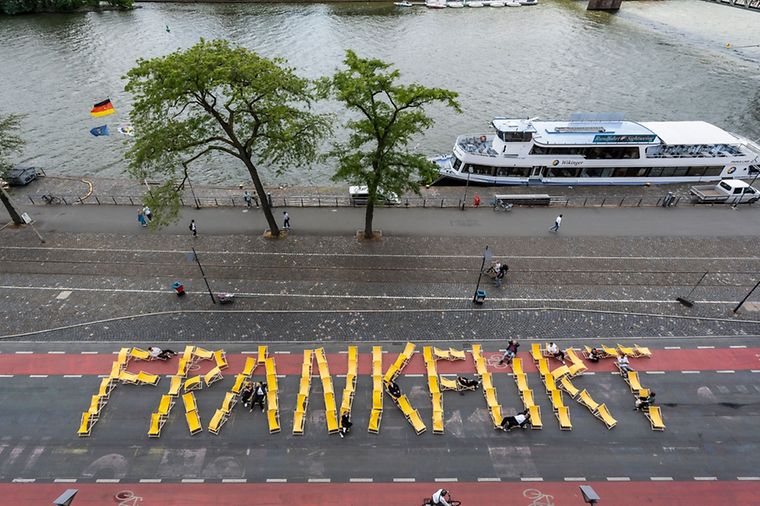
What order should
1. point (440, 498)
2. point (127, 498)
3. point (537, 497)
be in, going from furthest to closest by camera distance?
point (537, 497), point (127, 498), point (440, 498)

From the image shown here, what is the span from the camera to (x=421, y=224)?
34.5m

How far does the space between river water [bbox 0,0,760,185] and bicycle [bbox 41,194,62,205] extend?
1030cm

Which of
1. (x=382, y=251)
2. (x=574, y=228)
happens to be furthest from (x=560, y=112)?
(x=382, y=251)

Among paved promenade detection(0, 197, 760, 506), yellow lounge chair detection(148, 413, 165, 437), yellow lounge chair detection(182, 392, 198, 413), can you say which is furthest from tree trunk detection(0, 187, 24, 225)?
yellow lounge chair detection(182, 392, 198, 413)

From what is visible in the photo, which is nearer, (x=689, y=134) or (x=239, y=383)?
(x=239, y=383)

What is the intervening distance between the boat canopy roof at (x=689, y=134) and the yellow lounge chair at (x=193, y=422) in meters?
45.3

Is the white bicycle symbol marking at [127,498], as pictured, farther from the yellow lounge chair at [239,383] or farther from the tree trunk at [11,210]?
the tree trunk at [11,210]

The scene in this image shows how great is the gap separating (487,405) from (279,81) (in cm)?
2199

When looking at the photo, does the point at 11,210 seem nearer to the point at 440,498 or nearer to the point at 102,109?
the point at 102,109

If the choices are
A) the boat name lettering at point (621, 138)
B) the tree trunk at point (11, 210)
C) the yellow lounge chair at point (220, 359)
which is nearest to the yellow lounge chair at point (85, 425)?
the yellow lounge chair at point (220, 359)

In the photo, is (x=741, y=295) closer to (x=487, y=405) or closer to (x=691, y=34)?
(x=487, y=405)

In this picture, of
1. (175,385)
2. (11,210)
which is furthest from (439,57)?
(175,385)

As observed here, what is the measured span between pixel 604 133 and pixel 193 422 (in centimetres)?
4082

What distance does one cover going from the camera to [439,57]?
257 feet
